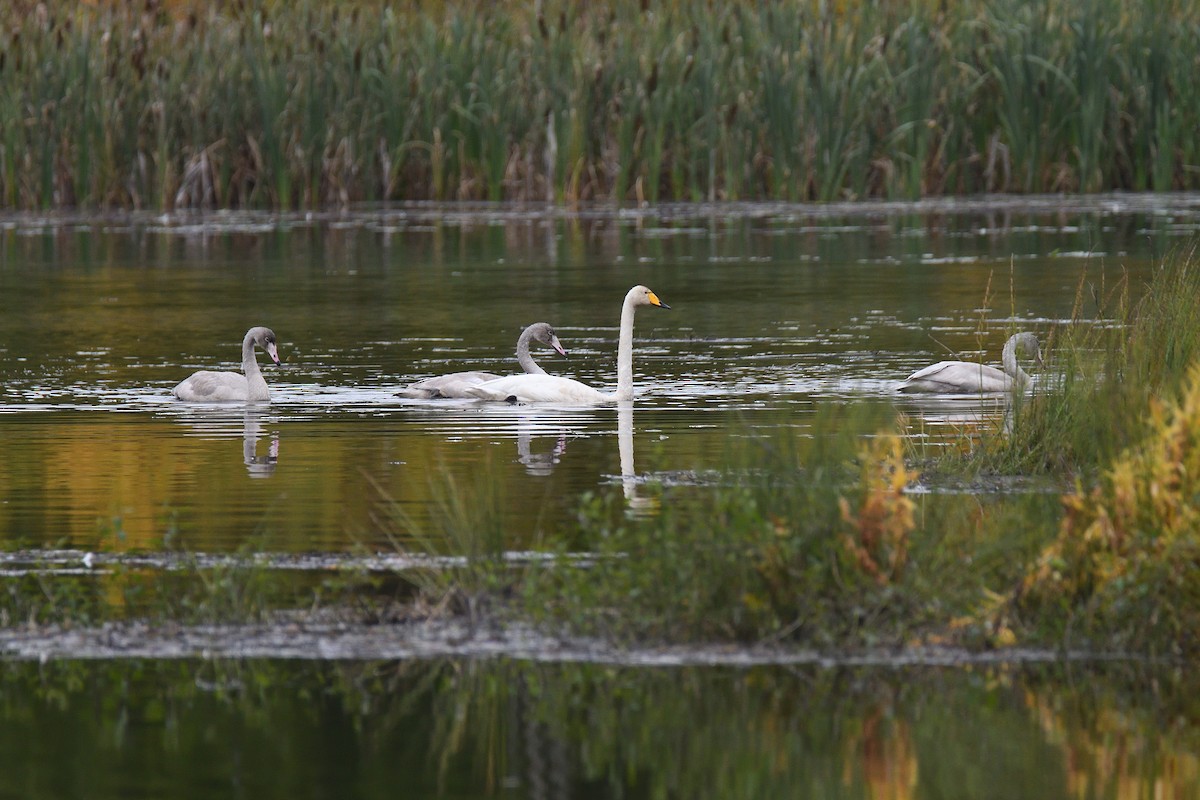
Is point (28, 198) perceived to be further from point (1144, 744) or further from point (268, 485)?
point (1144, 744)

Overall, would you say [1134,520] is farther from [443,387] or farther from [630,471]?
[443,387]

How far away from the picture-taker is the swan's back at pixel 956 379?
13445 mm

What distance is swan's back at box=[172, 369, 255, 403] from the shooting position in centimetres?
1458

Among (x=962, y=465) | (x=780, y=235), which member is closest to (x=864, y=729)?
(x=962, y=465)

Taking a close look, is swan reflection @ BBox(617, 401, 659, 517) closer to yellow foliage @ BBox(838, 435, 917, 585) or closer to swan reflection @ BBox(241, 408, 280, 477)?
swan reflection @ BBox(241, 408, 280, 477)

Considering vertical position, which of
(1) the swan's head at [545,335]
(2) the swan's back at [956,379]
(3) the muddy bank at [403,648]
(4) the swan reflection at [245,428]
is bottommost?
(3) the muddy bank at [403,648]

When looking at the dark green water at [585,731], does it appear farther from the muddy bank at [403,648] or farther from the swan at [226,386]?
the swan at [226,386]

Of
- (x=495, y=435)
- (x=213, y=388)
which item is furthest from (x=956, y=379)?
(x=213, y=388)

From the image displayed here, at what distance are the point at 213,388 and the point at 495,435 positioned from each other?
8.25 feet

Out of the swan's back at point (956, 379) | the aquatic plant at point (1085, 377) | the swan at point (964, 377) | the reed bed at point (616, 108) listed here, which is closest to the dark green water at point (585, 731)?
the aquatic plant at point (1085, 377)

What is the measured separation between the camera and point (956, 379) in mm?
13508

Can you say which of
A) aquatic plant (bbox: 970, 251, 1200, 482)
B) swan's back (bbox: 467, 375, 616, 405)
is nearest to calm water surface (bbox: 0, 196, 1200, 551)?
swan's back (bbox: 467, 375, 616, 405)

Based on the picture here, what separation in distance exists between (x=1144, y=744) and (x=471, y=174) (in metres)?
23.1

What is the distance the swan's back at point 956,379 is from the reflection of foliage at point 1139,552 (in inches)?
232
